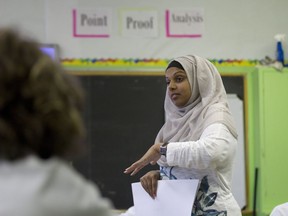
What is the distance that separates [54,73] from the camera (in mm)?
582

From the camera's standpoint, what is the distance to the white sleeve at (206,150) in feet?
4.52

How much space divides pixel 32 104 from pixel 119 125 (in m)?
3.00

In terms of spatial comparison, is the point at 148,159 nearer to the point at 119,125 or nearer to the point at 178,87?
the point at 178,87

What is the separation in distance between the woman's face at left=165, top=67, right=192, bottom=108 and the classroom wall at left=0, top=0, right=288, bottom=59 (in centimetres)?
192

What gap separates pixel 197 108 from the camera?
1619 millimetres

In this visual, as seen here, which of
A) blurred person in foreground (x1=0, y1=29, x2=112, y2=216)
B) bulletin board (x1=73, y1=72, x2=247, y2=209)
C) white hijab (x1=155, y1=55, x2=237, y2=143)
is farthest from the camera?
bulletin board (x1=73, y1=72, x2=247, y2=209)

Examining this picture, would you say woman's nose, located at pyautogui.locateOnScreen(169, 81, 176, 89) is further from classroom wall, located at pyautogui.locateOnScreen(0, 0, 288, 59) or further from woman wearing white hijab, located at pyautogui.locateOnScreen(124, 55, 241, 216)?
classroom wall, located at pyautogui.locateOnScreen(0, 0, 288, 59)

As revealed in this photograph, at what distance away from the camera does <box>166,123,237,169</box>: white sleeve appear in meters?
1.38

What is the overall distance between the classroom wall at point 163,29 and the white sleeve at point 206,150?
2.23 m

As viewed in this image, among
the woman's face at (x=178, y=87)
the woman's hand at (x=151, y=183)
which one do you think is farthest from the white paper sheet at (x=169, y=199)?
the woman's face at (x=178, y=87)

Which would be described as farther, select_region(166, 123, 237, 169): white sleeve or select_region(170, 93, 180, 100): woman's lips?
select_region(170, 93, 180, 100): woman's lips

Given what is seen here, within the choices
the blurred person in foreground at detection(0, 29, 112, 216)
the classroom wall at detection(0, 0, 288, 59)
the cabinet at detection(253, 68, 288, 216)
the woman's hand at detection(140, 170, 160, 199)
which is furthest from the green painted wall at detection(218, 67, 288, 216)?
the blurred person in foreground at detection(0, 29, 112, 216)

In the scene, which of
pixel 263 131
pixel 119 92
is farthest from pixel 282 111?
pixel 119 92

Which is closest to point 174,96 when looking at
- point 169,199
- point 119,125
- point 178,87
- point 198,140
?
point 178,87
